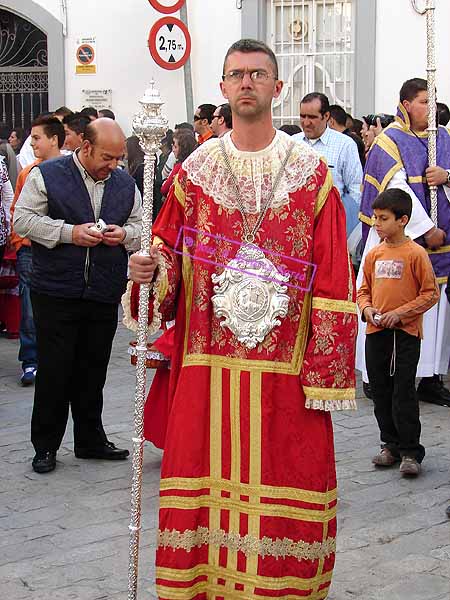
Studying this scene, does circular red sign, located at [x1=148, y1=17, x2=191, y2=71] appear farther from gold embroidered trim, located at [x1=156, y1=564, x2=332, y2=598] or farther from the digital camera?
Result: gold embroidered trim, located at [x1=156, y1=564, x2=332, y2=598]

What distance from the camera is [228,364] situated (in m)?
4.25

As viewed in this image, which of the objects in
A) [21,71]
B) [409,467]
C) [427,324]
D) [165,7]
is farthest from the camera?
[21,71]

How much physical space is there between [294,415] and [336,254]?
1.98 feet

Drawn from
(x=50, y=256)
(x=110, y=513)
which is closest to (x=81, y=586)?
(x=110, y=513)

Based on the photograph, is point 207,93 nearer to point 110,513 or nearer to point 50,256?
point 50,256

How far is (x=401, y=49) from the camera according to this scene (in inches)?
496

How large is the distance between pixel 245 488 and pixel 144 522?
151 centimetres

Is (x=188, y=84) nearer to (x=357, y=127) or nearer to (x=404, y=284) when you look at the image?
(x=357, y=127)

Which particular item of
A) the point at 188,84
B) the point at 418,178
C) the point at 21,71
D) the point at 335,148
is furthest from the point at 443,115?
the point at 21,71

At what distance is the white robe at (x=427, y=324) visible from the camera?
7680mm

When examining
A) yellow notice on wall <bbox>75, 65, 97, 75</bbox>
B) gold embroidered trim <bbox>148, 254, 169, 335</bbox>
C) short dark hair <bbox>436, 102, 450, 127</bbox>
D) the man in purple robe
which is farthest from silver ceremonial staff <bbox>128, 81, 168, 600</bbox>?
yellow notice on wall <bbox>75, 65, 97, 75</bbox>

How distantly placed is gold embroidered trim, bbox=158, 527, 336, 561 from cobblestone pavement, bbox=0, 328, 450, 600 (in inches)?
23.4

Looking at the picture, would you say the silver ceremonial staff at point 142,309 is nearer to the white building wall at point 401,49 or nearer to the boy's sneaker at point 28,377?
the boy's sneaker at point 28,377

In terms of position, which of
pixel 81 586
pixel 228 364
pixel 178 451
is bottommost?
pixel 81 586
